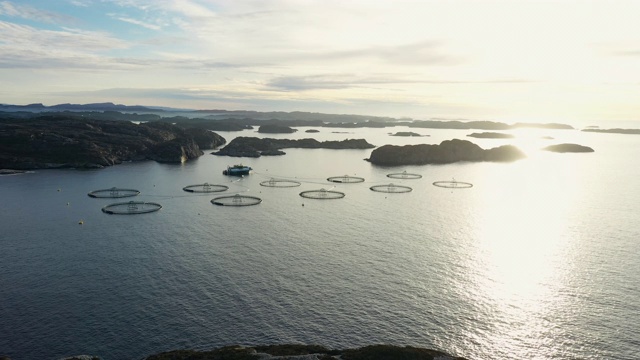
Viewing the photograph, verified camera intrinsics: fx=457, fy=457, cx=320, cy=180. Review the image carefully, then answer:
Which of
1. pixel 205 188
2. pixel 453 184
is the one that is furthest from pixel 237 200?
pixel 453 184

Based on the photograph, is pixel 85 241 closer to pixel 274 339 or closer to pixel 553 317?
pixel 274 339

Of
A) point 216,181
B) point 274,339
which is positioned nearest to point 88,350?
point 274,339

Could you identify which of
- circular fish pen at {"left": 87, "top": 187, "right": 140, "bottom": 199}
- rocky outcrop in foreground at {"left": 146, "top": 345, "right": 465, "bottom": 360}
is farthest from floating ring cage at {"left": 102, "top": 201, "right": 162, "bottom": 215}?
rocky outcrop in foreground at {"left": 146, "top": 345, "right": 465, "bottom": 360}

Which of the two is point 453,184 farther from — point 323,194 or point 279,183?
point 279,183

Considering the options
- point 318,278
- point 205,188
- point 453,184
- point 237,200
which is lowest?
point 318,278

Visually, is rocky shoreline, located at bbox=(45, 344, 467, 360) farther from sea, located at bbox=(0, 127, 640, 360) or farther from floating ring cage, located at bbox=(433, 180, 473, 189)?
floating ring cage, located at bbox=(433, 180, 473, 189)

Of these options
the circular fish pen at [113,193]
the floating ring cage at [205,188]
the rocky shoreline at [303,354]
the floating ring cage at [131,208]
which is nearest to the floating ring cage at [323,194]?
the floating ring cage at [205,188]

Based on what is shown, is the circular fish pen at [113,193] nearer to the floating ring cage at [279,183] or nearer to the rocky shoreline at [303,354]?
the floating ring cage at [279,183]
